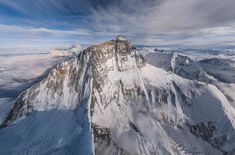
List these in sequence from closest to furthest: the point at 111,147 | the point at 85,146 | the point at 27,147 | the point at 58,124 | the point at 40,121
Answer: the point at 85,146
the point at 27,147
the point at 58,124
the point at 40,121
the point at 111,147

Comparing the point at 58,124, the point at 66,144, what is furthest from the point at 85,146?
the point at 58,124

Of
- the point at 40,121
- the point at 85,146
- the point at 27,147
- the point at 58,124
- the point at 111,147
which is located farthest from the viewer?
the point at 111,147

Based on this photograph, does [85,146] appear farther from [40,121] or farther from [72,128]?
[40,121]

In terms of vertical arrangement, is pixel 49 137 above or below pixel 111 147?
above

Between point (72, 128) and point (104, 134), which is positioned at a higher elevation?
point (72, 128)

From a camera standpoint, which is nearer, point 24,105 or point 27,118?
point 27,118

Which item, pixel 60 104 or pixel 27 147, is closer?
pixel 27 147

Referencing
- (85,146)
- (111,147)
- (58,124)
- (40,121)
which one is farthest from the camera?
(111,147)

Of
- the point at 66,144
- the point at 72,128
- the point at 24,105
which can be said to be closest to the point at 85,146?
the point at 66,144

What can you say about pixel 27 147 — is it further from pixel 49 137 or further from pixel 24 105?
pixel 24 105
